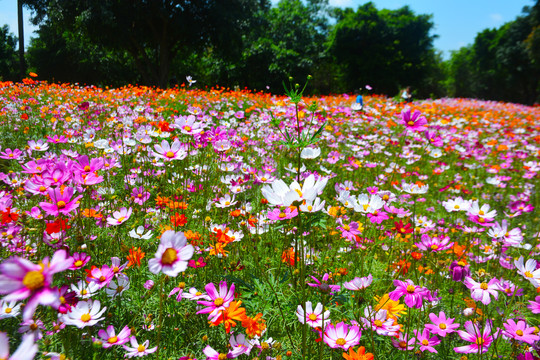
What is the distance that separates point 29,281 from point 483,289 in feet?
4.36

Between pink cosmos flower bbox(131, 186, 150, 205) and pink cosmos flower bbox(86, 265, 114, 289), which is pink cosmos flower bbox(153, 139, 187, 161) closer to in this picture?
pink cosmos flower bbox(86, 265, 114, 289)

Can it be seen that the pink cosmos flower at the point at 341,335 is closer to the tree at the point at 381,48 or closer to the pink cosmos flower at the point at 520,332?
the pink cosmos flower at the point at 520,332

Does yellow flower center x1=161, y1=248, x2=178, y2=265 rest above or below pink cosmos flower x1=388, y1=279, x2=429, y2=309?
above

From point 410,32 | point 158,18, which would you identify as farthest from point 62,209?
point 410,32

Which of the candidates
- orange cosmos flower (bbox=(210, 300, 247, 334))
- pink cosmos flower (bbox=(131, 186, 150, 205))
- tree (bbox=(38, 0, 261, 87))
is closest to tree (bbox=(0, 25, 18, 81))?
tree (bbox=(38, 0, 261, 87))

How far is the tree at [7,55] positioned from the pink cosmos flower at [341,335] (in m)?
24.6

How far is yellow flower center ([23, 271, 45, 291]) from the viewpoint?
47 cm

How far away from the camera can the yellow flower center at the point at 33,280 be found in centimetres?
47

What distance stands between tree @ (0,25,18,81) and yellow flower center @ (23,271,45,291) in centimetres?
2448

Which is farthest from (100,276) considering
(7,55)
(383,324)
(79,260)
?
(7,55)

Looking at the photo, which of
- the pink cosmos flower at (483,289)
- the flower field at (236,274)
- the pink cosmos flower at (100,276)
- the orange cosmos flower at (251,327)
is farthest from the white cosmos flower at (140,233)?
the pink cosmos flower at (483,289)

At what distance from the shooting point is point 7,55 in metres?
23.6

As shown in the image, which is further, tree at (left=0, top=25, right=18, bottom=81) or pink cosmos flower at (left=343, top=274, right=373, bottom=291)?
tree at (left=0, top=25, right=18, bottom=81)

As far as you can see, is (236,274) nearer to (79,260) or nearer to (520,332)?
(79,260)
